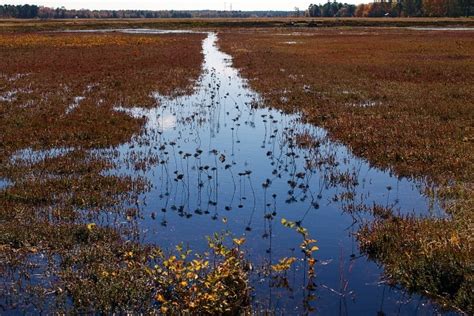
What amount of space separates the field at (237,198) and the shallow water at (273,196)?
5cm

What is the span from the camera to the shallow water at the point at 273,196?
327 inches

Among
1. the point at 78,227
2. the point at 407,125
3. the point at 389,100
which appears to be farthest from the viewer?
the point at 389,100

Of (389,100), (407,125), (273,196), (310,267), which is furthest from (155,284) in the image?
(389,100)

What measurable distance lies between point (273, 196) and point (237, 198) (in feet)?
3.22

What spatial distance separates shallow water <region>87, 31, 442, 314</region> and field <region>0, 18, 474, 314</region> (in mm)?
52

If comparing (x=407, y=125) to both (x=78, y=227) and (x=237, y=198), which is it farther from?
(x=78, y=227)

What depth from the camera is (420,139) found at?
55.4 ft

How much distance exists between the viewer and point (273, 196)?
40.3ft

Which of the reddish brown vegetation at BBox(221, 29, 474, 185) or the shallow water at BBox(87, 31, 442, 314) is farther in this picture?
the reddish brown vegetation at BBox(221, 29, 474, 185)

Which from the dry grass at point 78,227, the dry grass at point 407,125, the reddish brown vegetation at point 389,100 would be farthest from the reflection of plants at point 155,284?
the reddish brown vegetation at point 389,100

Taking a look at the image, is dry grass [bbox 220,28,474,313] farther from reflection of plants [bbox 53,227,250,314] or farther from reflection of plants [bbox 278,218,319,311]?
reflection of plants [bbox 53,227,250,314]

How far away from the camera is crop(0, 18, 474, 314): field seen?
7.86 m

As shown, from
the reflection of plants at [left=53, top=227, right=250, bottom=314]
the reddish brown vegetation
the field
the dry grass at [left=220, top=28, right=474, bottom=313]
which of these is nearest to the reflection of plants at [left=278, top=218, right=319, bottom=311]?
the field

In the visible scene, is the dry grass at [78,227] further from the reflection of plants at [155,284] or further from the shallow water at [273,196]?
the shallow water at [273,196]
